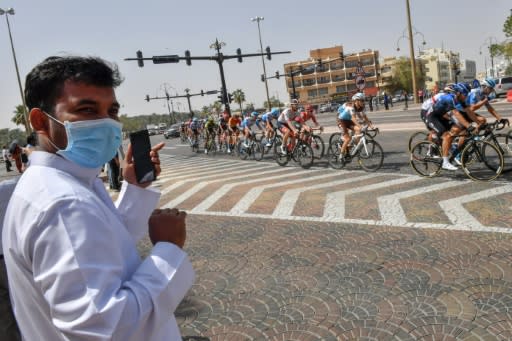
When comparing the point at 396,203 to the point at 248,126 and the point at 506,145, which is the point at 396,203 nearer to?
the point at 506,145

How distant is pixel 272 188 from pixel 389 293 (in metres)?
5.55

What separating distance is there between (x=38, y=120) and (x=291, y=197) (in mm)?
6750

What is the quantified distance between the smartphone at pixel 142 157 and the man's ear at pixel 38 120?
40 centimetres

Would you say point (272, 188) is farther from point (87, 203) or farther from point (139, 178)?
point (87, 203)

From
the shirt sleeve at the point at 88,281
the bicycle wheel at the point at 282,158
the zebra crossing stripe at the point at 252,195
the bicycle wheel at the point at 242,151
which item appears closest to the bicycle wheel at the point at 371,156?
the zebra crossing stripe at the point at 252,195

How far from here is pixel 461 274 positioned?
381 cm

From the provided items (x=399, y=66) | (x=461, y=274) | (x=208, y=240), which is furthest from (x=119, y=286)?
(x=399, y=66)

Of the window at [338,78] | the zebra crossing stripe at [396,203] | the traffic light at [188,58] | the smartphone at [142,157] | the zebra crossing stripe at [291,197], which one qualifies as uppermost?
the window at [338,78]

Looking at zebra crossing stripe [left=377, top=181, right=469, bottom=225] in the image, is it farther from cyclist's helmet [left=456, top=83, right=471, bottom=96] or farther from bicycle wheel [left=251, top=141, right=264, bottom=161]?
bicycle wheel [left=251, top=141, right=264, bottom=161]

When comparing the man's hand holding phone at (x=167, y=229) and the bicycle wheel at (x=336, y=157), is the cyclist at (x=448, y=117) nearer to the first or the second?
the bicycle wheel at (x=336, y=157)

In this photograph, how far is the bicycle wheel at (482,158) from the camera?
7.45 metres

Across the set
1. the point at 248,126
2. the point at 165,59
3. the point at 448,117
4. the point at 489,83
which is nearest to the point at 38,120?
the point at 448,117

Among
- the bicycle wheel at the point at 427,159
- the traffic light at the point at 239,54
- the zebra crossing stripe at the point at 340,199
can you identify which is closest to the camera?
the zebra crossing stripe at the point at 340,199

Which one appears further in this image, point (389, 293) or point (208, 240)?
point (208, 240)
